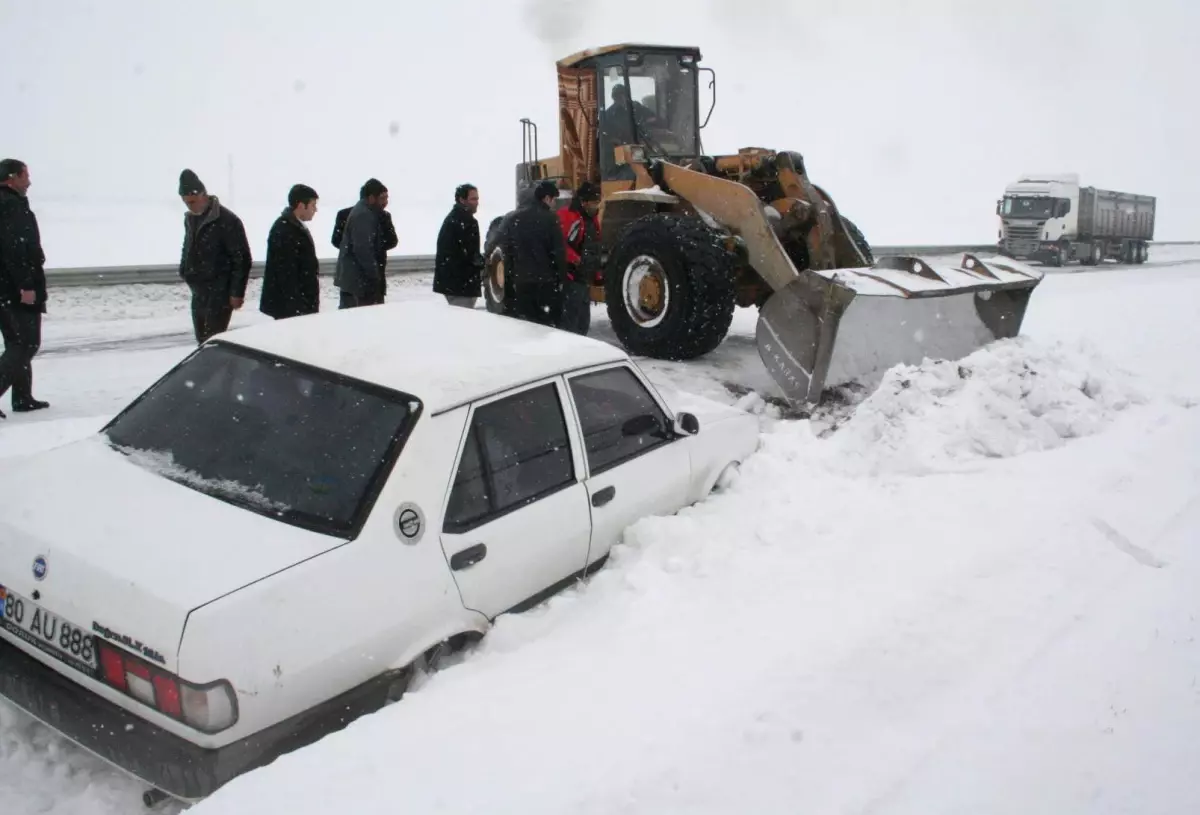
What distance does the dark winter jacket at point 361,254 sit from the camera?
7516mm

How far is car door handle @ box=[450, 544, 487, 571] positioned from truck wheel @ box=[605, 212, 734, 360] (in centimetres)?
523

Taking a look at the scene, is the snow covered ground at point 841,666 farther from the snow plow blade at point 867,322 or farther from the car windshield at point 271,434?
the snow plow blade at point 867,322

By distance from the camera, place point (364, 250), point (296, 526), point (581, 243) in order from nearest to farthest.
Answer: point (296, 526) → point (364, 250) → point (581, 243)

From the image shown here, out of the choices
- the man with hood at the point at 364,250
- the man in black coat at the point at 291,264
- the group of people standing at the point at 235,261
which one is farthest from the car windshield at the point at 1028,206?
the man in black coat at the point at 291,264

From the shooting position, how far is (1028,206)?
1084 inches

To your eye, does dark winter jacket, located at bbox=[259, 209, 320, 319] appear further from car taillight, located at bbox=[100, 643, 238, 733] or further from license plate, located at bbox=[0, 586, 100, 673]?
car taillight, located at bbox=[100, 643, 238, 733]

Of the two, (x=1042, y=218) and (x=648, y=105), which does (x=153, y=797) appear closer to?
(x=648, y=105)

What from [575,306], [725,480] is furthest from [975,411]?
[575,306]

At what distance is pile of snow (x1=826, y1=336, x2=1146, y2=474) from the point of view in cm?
604

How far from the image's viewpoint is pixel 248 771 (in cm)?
277

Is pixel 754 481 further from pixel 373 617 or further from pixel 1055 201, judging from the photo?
pixel 1055 201

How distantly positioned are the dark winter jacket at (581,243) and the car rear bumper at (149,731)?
20.2ft

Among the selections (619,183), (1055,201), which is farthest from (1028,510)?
(1055,201)

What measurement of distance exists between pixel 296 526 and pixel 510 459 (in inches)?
35.3
